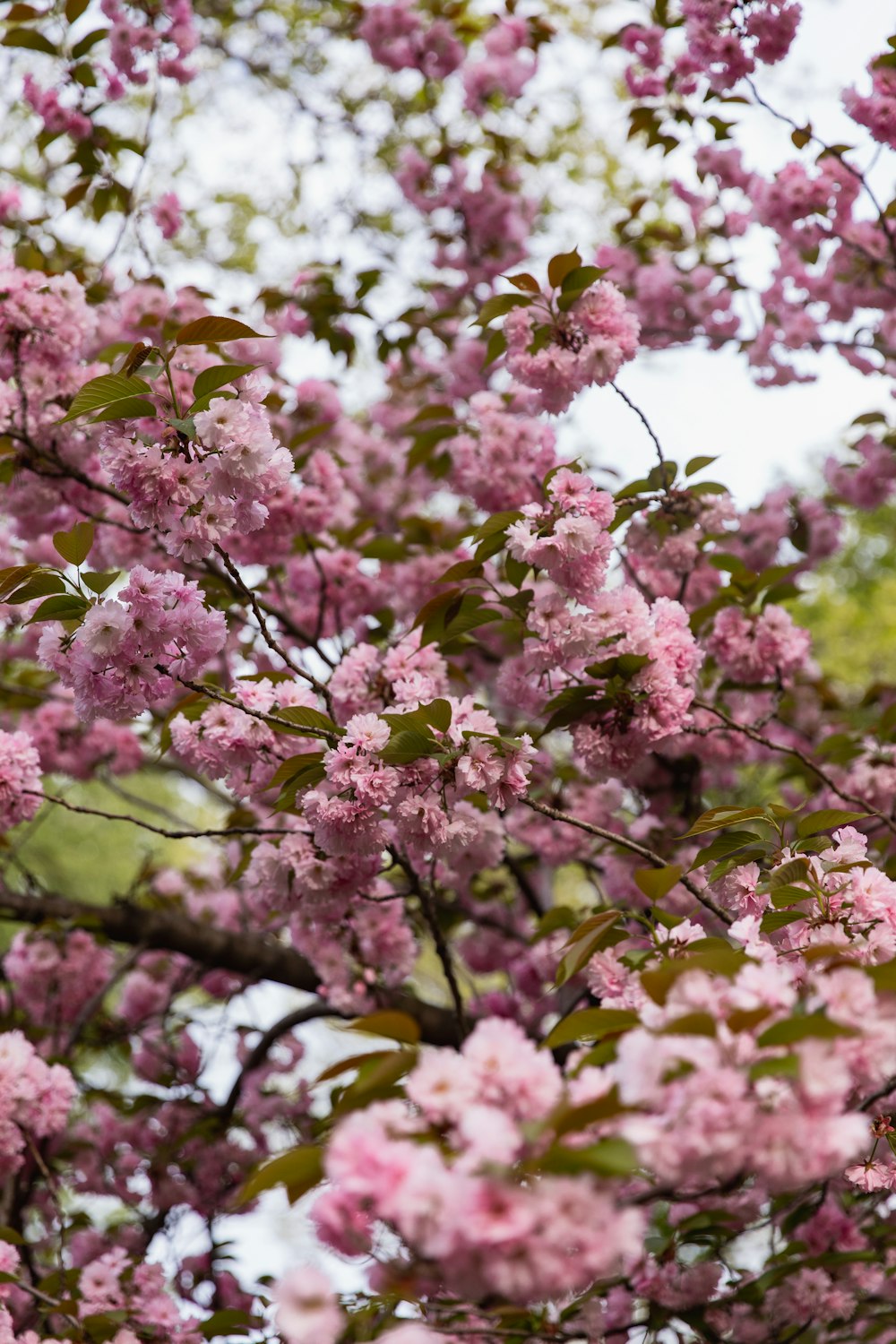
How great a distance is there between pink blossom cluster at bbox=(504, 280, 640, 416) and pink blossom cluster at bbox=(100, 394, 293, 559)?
2.95 feet

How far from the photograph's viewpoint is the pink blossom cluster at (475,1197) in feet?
3.20

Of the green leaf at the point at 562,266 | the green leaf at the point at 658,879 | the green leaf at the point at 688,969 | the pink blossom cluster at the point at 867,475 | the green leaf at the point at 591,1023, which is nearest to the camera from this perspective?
the green leaf at the point at 688,969

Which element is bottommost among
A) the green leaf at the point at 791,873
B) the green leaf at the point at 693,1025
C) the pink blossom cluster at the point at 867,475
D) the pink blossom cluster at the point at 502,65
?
the green leaf at the point at 693,1025

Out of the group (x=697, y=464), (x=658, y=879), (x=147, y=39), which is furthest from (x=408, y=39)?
(x=658, y=879)

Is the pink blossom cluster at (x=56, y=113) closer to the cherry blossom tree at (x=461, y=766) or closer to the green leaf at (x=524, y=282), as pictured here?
the cherry blossom tree at (x=461, y=766)

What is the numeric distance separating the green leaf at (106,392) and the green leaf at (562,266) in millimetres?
1034

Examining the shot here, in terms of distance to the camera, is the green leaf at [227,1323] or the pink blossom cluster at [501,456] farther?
the pink blossom cluster at [501,456]

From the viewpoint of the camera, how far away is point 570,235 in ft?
25.5

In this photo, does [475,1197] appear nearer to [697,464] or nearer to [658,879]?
[658,879]

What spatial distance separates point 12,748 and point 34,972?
6.82 feet

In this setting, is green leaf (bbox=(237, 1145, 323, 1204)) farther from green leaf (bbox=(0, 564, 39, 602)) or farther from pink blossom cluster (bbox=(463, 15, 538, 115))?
pink blossom cluster (bbox=(463, 15, 538, 115))

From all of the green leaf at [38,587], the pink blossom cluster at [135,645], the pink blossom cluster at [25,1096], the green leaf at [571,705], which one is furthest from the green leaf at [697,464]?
the pink blossom cluster at [25,1096]

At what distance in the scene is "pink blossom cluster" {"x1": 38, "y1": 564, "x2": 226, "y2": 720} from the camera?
1908mm

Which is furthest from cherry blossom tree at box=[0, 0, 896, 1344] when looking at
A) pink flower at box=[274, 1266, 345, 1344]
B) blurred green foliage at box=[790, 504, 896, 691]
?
blurred green foliage at box=[790, 504, 896, 691]
